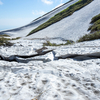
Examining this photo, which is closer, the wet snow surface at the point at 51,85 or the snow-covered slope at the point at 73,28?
the wet snow surface at the point at 51,85

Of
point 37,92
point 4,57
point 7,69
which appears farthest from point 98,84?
point 4,57

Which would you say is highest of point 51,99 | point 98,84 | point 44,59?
point 44,59

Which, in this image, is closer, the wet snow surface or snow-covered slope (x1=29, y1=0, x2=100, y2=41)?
the wet snow surface

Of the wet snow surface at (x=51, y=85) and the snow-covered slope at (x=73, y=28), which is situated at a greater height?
the snow-covered slope at (x=73, y=28)

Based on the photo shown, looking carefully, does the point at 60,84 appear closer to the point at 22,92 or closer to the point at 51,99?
the point at 51,99

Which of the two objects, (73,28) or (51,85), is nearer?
(51,85)

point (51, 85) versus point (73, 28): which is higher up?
point (73, 28)

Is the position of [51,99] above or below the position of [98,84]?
below

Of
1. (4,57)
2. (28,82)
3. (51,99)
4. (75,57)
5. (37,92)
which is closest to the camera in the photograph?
(51,99)

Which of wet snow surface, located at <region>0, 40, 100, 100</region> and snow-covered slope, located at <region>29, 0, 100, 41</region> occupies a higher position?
snow-covered slope, located at <region>29, 0, 100, 41</region>

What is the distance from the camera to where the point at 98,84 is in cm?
174

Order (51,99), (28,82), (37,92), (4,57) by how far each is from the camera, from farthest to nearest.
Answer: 1. (4,57)
2. (28,82)
3. (37,92)
4. (51,99)

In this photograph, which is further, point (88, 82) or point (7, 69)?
point (7, 69)

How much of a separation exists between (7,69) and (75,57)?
223 centimetres
